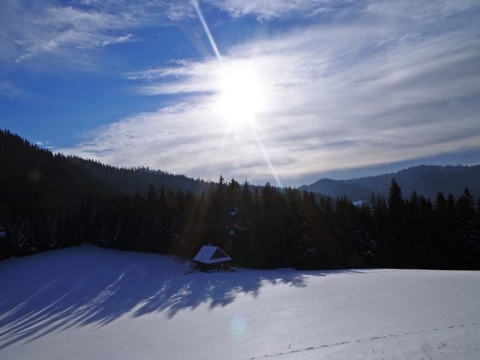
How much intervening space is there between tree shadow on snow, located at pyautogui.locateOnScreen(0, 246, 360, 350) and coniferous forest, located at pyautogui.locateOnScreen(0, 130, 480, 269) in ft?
22.3

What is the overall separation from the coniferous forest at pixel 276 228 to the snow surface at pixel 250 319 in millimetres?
12569

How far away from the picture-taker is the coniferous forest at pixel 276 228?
Answer: 46438 mm

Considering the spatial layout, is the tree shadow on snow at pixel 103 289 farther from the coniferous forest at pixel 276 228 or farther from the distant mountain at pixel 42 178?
the distant mountain at pixel 42 178

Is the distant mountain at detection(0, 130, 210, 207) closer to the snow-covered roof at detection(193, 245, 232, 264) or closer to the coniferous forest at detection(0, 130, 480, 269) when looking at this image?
the coniferous forest at detection(0, 130, 480, 269)

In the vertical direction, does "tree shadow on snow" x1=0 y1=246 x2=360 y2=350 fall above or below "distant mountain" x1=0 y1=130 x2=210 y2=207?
below

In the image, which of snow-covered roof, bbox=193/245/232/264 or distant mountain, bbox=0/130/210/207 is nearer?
snow-covered roof, bbox=193/245/232/264

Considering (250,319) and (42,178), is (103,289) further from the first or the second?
Result: (42,178)

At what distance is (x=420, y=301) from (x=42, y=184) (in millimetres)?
143448

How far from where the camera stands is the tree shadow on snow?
29516mm

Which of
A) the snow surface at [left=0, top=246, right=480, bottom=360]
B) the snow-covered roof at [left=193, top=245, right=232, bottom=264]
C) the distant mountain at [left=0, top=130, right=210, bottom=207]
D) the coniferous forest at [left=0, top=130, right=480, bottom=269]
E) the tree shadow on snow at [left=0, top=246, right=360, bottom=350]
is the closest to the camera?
the snow surface at [left=0, top=246, right=480, bottom=360]

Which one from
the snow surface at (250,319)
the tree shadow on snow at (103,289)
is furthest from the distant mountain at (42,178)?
the snow surface at (250,319)

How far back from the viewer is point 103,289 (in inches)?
1692

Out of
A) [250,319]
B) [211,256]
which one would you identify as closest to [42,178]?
[211,256]

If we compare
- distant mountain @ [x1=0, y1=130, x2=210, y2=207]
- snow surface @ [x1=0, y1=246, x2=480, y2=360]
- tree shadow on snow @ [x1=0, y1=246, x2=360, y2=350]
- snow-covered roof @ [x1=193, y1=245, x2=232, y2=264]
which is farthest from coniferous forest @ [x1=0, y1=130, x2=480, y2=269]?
distant mountain @ [x1=0, y1=130, x2=210, y2=207]
